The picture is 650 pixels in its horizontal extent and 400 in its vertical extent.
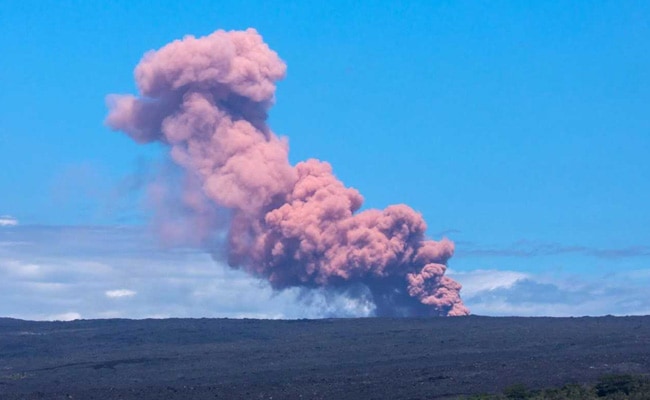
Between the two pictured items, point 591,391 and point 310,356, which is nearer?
point 591,391

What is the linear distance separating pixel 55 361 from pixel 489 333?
30.7 m

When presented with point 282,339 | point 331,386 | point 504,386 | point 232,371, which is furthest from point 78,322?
point 504,386

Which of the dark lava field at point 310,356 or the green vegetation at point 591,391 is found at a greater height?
the dark lava field at point 310,356

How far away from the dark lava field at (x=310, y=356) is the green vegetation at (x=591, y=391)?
3.96 meters

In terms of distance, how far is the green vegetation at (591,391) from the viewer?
49050mm

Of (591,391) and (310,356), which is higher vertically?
(310,356)

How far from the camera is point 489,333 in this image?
86562mm

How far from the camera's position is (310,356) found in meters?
77.7

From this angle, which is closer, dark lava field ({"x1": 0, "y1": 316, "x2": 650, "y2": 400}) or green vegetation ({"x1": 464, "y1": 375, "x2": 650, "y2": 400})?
green vegetation ({"x1": 464, "y1": 375, "x2": 650, "y2": 400})

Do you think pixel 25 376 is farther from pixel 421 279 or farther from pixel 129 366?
pixel 421 279

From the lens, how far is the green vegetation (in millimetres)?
49050

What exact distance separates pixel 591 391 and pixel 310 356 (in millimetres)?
29497

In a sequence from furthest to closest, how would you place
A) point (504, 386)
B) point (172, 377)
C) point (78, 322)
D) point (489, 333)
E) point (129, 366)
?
point (78, 322), point (489, 333), point (129, 366), point (172, 377), point (504, 386)

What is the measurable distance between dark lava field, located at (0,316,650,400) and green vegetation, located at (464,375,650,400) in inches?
156
